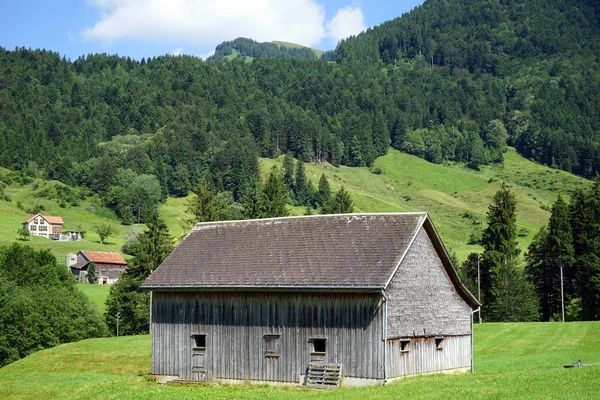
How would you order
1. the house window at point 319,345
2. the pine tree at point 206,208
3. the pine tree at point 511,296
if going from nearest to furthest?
1. the house window at point 319,345
2. the pine tree at point 511,296
3. the pine tree at point 206,208

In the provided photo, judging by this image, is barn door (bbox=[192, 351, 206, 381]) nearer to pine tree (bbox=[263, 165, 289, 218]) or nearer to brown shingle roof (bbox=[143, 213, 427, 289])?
brown shingle roof (bbox=[143, 213, 427, 289])

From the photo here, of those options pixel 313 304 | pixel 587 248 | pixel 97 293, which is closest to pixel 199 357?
pixel 313 304

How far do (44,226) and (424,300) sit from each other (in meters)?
156

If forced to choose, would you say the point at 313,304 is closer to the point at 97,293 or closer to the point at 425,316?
the point at 425,316

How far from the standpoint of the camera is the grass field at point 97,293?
115750 mm

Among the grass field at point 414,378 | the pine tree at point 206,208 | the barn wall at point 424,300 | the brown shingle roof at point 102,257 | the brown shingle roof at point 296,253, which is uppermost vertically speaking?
the pine tree at point 206,208

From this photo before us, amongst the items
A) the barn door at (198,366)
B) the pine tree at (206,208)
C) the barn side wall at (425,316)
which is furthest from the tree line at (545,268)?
the barn door at (198,366)

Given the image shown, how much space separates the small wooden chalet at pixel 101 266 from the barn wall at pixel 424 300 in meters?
118

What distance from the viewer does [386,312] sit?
126 feet

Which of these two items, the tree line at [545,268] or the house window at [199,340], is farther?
the tree line at [545,268]

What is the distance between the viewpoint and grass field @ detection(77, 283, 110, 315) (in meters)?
116

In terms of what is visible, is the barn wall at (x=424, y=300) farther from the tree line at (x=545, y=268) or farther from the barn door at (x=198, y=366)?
the tree line at (x=545, y=268)

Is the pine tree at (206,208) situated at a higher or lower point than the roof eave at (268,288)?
higher

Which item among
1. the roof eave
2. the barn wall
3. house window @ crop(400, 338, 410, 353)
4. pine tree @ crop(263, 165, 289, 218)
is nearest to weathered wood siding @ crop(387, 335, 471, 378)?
house window @ crop(400, 338, 410, 353)
